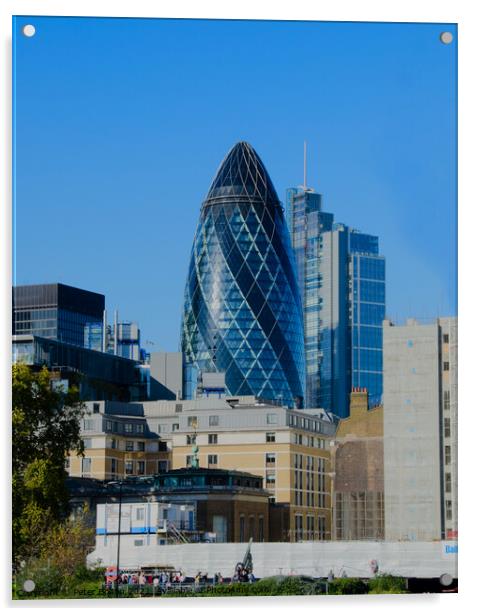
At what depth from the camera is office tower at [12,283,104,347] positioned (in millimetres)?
22328

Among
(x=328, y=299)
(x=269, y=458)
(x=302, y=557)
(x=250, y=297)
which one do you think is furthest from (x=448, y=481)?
(x=328, y=299)

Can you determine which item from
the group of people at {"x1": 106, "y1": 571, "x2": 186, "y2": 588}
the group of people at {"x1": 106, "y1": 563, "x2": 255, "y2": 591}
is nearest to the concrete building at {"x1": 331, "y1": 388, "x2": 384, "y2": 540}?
the group of people at {"x1": 106, "y1": 563, "x2": 255, "y2": 591}

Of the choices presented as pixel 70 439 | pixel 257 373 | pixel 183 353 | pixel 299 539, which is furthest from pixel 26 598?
pixel 257 373

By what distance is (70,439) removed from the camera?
24.6 metres

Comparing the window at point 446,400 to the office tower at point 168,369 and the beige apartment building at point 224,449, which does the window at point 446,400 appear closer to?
the beige apartment building at point 224,449

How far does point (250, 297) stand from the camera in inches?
2312

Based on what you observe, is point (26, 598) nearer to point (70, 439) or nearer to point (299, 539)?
point (70, 439)

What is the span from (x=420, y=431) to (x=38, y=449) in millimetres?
6109

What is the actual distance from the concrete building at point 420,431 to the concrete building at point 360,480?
36cm

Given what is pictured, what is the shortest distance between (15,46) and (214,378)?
712 inches

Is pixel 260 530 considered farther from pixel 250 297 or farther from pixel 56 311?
pixel 250 297

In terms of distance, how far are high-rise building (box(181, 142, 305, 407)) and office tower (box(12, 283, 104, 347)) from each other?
1940 centimetres

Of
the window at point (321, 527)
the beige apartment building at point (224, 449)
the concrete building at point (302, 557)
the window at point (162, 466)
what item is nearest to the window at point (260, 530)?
the beige apartment building at point (224, 449)

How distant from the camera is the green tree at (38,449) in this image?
22.1 m
